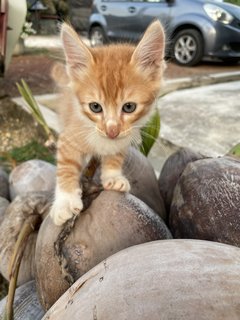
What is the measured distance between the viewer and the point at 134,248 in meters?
0.56

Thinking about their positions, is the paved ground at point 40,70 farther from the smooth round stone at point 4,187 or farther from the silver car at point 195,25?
the smooth round stone at point 4,187

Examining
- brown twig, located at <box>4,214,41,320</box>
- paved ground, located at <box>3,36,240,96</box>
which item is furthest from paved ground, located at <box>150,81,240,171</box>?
brown twig, located at <box>4,214,41,320</box>

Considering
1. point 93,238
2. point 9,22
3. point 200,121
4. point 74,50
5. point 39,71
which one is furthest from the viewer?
point 39,71

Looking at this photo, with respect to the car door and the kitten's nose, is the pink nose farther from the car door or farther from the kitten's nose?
the car door

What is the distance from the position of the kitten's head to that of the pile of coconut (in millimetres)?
159

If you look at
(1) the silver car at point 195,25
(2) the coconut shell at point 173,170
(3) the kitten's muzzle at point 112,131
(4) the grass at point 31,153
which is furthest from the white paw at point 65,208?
(1) the silver car at point 195,25

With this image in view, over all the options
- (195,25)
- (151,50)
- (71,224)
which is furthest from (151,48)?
(195,25)

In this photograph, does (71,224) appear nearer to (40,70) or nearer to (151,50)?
(151,50)

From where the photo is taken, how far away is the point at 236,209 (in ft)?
2.30

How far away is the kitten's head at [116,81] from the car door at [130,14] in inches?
138

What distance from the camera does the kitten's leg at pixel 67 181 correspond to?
0.78m

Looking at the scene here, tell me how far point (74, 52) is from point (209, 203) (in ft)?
1.56

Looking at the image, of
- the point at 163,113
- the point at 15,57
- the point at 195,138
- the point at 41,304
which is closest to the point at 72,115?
the point at 41,304

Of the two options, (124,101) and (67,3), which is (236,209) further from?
(67,3)
